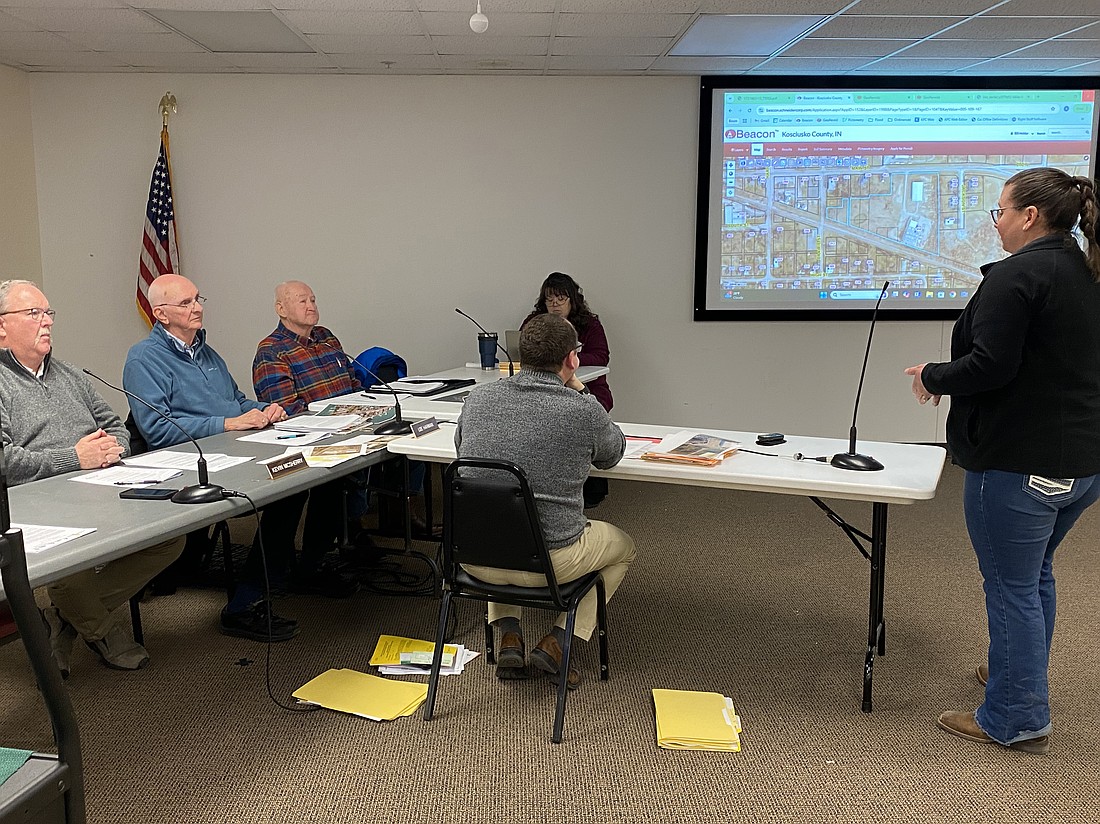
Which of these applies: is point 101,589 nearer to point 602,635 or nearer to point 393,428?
point 393,428

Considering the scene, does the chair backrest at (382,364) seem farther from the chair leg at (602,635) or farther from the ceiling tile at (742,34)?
the ceiling tile at (742,34)

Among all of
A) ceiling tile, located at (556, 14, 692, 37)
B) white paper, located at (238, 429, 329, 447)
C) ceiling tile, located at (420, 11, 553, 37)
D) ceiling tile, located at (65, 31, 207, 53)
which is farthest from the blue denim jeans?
ceiling tile, located at (65, 31, 207, 53)

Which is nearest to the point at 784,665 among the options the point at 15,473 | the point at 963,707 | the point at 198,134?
the point at 963,707

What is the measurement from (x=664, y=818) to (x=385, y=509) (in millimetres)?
2385

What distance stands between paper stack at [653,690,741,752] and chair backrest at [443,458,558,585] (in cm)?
49

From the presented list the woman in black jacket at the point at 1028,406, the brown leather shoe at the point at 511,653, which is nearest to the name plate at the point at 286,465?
the brown leather shoe at the point at 511,653

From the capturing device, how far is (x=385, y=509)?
4.14 m

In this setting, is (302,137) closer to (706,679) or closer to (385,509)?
(385,509)

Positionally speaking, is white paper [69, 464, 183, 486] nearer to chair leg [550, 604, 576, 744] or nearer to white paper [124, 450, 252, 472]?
white paper [124, 450, 252, 472]

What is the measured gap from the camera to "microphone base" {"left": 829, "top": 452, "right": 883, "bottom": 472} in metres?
2.49

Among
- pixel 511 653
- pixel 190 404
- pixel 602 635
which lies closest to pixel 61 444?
pixel 190 404

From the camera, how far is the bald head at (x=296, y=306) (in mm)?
3697

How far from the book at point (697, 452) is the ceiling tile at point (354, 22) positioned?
8.35ft

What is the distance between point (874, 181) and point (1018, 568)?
399cm
